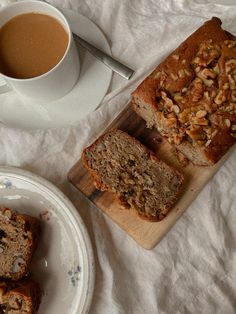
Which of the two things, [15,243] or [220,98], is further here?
[15,243]

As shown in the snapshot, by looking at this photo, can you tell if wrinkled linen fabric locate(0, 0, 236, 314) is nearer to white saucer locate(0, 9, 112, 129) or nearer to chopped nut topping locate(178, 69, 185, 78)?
white saucer locate(0, 9, 112, 129)

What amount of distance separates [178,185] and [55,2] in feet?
3.01

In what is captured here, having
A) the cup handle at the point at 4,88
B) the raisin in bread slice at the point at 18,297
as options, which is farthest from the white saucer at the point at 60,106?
the raisin in bread slice at the point at 18,297

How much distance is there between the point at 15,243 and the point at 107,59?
0.78 metres

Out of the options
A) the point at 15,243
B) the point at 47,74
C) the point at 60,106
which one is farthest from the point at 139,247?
the point at 47,74

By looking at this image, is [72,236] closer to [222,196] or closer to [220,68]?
[222,196]

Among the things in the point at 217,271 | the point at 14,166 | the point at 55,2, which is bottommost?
the point at 14,166

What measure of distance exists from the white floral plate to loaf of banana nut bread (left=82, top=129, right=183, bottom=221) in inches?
6.7

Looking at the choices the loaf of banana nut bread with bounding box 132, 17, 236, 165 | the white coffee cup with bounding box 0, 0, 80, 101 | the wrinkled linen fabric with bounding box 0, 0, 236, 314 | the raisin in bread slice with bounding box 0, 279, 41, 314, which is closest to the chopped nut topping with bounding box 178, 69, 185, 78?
the loaf of banana nut bread with bounding box 132, 17, 236, 165

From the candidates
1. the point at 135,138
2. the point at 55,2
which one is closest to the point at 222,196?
the point at 135,138

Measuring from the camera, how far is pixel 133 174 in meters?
1.81

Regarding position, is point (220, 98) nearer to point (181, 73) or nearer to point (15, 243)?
point (181, 73)

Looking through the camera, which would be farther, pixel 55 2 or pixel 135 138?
pixel 55 2

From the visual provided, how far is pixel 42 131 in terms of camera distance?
74.2 inches
